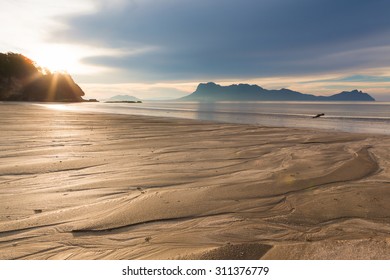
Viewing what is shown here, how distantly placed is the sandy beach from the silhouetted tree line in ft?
303

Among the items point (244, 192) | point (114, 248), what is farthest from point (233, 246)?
point (244, 192)

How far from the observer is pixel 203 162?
7.26m

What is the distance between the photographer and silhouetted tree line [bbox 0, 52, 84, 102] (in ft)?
270

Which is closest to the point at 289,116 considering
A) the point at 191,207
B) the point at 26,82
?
the point at 191,207

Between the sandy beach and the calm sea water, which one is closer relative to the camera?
the sandy beach

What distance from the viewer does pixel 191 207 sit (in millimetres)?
4246

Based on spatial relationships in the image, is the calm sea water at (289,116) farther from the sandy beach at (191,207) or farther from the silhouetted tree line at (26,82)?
the silhouetted tree line at (26,82)

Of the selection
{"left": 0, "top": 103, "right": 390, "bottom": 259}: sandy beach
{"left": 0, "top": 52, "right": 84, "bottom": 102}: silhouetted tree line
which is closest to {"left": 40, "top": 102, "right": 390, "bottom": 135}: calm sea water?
{"left": 0, "top": 103, "right": 390, "bottom": 259}: sandy beach

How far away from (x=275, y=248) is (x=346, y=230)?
1.12 m

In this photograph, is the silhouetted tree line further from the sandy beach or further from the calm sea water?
the sandy beach

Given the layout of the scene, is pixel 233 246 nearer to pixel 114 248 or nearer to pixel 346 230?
pixel 114 248

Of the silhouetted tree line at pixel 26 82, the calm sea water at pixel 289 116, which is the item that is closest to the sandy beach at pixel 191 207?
the calm sea water at pixel 289 116

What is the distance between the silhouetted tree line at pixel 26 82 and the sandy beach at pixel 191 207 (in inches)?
3638

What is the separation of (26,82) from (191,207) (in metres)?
102
